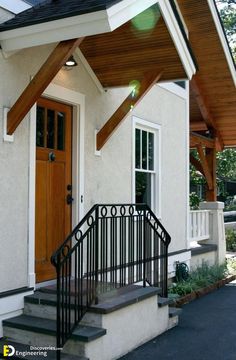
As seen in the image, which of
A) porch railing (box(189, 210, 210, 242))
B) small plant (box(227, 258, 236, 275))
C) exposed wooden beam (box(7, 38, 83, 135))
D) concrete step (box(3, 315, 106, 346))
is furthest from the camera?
small plant (box(227, 258, 236, 275))

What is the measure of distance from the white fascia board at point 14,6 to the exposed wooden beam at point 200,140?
234 inches

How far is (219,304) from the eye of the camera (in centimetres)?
768

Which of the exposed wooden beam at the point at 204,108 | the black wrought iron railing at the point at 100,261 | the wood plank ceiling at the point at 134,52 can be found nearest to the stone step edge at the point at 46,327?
the black wrought iron railing at the point at 100,261

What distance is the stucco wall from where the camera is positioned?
16.6 ft

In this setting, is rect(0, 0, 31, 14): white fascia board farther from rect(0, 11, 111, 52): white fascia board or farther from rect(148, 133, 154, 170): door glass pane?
rect(148, 133, 154, 170): door glass pane

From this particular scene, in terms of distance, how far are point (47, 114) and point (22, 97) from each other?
95cm

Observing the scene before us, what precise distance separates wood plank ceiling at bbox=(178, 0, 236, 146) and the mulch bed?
155 inches

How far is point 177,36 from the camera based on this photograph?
18.6 ft

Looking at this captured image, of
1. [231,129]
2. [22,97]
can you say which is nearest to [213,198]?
[231,129]

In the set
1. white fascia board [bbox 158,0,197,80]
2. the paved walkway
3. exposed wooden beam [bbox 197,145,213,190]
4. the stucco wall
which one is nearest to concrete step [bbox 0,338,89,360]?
the stucco wall

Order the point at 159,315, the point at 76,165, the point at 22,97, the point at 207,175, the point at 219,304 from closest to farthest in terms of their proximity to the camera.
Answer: the point at 22,97, the point at 159,315, the point at 76,165, the point at 219,304, the point at 207,175

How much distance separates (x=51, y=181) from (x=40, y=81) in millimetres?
1480

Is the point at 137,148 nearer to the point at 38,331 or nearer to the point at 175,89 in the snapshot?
the point at 175,89

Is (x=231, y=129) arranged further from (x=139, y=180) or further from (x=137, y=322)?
(x=137, y=322)
